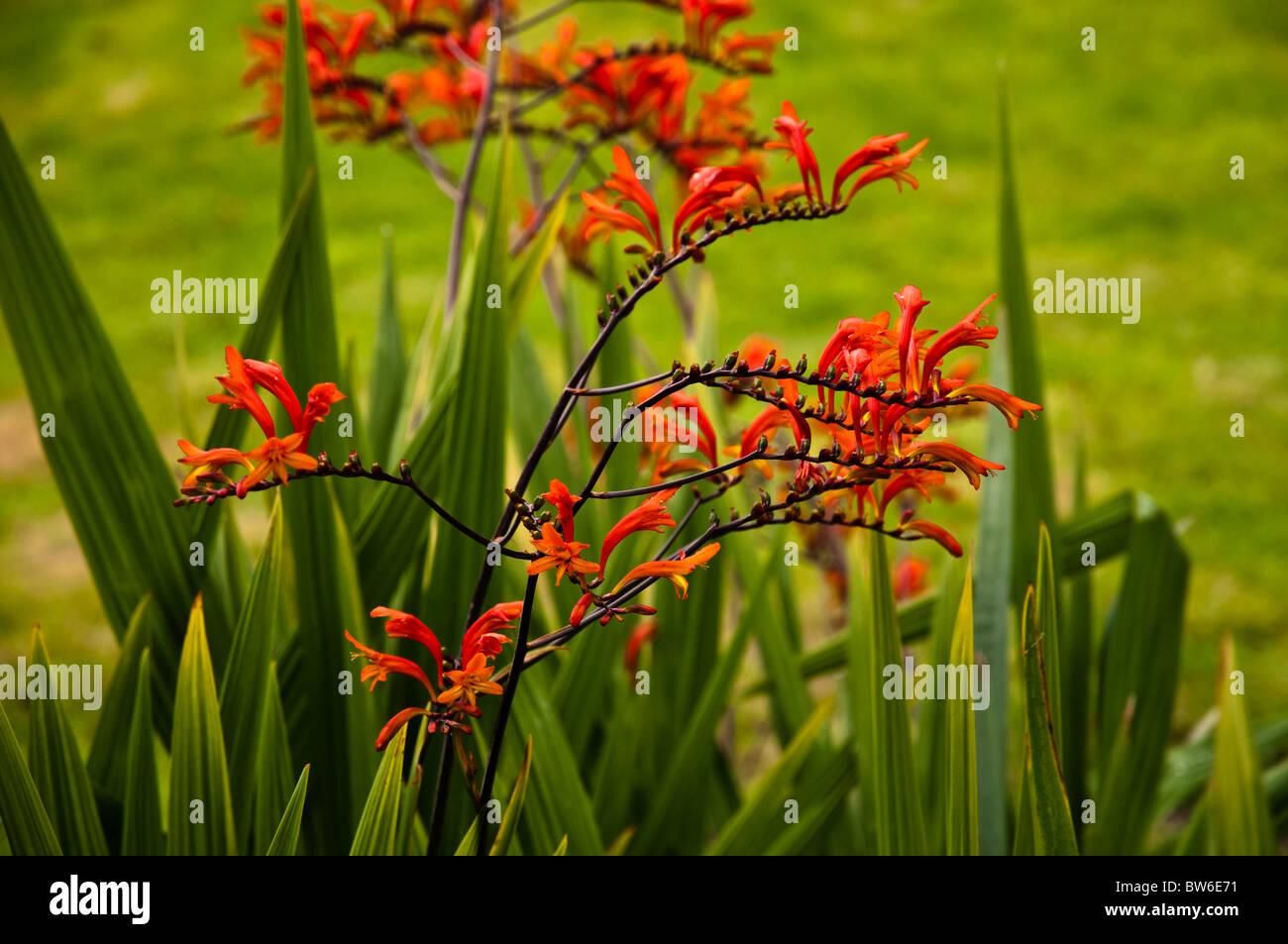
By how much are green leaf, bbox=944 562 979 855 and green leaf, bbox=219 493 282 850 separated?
2.11ft

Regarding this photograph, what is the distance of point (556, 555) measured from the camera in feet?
2.33

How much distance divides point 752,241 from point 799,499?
4668 mm

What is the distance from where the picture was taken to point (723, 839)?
1.22 metres

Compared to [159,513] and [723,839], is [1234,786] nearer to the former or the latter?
[723,839]

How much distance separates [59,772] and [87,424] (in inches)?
14.6

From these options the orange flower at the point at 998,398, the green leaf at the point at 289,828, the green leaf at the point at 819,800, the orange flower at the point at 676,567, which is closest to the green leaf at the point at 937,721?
the green leaf at the point at 819,800

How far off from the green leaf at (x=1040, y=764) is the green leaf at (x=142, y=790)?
81cm

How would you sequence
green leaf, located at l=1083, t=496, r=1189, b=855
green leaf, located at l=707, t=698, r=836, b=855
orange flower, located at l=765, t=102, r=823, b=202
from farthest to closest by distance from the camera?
green leaf, located at l=1083, t=496, r=1189, b=855, green leaf, located at l=707, t=698, r=836, b=855, orange flower, located at l=765, t=102, r=823, b=202

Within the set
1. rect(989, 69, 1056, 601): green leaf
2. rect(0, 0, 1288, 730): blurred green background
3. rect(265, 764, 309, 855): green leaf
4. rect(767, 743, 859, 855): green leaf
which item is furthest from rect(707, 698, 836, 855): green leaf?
rect(0, 0, 1288, 730): blurred green background

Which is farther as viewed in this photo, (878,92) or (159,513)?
(878,92)

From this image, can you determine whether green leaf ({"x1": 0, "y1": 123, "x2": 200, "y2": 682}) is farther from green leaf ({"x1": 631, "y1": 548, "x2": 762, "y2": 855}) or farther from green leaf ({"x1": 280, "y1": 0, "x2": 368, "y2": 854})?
green leaf ({"x1": 631, "y1": 548, "x2": 762, "y2": 855})

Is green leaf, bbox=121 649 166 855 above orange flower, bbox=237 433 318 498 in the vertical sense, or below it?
below

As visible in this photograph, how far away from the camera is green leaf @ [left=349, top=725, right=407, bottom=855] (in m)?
0.82
